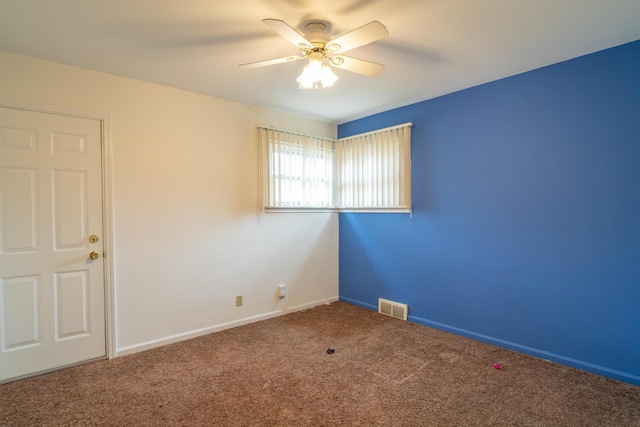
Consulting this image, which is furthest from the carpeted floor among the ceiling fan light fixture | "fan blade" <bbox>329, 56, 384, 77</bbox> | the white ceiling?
the white ceiling

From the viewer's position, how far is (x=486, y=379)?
2514mm

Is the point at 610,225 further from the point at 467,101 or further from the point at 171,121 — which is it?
the point at 171,121

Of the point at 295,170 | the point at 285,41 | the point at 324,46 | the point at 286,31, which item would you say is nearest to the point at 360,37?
the point at 324,46

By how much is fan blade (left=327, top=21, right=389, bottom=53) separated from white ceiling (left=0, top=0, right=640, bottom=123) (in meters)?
0.19

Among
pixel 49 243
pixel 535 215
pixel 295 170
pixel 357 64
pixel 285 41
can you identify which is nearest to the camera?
pixel 357 64

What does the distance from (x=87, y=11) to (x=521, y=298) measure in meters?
3.93

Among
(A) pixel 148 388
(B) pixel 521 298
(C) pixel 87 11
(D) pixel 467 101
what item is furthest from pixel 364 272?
(C) pixel 87 11

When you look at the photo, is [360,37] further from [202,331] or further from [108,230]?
[202,331]

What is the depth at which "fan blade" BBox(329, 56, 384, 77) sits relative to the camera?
2266 millimetres

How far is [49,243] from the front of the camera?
2.67m

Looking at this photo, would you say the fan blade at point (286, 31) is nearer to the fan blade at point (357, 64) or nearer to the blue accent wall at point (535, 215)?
the fan blade at point (357, 64)

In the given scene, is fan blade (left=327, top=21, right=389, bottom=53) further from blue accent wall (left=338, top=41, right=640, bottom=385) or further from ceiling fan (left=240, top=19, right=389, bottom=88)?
blue accent wall (left=338, top=41, right=640, bottom=385)

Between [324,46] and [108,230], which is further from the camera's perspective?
[108,230]

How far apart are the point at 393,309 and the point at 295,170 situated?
6.84 ft
